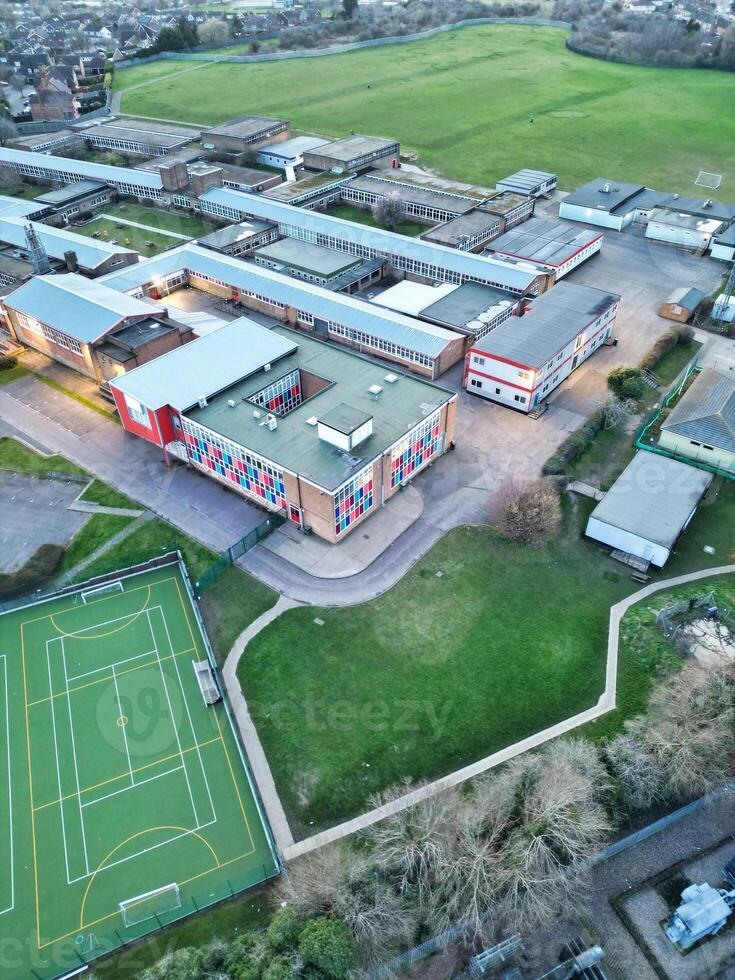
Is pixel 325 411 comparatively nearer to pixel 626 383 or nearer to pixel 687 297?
pixel 626 383

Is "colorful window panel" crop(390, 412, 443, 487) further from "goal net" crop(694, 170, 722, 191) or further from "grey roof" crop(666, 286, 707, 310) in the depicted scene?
"goal net" crop(694, 170, 722, 191)

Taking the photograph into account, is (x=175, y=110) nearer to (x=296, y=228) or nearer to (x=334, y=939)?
(x=296, y=228)

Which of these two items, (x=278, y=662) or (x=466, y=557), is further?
(x=466, y=557)

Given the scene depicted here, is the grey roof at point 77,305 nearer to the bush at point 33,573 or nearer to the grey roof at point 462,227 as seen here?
the bush at point 33,573

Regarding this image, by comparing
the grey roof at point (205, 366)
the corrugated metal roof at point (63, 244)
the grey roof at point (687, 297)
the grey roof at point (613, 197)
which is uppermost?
the grey roof at point (205, 366)

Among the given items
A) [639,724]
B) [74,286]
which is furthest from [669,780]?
[74,286]

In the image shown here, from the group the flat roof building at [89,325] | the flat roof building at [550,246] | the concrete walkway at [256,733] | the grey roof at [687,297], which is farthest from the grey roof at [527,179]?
the concrete walkway at [256,733]

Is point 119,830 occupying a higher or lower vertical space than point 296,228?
lower

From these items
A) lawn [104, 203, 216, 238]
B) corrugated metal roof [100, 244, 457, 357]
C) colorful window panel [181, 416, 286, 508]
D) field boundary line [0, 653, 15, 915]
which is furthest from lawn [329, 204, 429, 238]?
field boundary line [0, 653, 15, 915]
